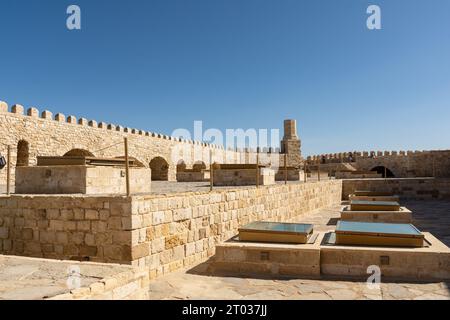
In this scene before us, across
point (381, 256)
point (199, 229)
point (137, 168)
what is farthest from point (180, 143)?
point (381, 256)

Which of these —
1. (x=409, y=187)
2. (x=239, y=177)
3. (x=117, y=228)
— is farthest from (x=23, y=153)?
(x=409, y=187)

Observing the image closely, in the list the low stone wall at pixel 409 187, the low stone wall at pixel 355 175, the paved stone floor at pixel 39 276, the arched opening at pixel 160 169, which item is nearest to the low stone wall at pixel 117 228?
the paved stone floor at pixel 39 276

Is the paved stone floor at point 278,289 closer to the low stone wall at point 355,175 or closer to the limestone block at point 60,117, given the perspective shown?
the limestone block at point 60,117

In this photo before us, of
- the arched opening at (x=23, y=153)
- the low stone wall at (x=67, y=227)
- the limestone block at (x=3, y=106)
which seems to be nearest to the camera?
the low stone wall at (x=67, y=227)

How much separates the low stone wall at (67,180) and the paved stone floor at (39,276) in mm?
2684

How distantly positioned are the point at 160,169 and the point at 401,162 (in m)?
19.6

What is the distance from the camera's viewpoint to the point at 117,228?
5.73 m

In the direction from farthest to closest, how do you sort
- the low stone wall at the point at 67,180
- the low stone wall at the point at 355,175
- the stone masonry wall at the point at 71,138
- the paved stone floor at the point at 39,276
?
the low stone wall at the point at 355,175, the stone masonry wall at the point at 71,138, the low stone wall at the point at 67,180, the paved stone floor at the point at 39,276

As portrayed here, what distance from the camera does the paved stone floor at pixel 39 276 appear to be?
11.0 ft

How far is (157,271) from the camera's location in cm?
610

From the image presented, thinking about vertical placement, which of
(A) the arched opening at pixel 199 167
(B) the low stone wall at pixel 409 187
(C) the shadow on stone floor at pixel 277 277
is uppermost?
(A) the arched opening at pixel 199 167
